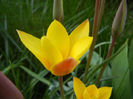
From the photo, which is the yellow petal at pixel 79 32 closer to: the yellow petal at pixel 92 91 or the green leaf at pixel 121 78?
the yellow petal at pixel 92 91

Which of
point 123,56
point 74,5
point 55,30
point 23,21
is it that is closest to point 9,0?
point 23,21

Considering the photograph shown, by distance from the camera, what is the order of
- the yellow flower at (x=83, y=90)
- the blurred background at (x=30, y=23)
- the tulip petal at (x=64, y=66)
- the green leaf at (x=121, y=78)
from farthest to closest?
the blurred background at (x=30, y=23) → the green leaf at (x=121, y=78) → the yellow flower at (x=83, y=90) → the tulip petal at (x=64, y=66)

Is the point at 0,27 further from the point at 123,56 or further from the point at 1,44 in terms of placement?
the point at 123,56

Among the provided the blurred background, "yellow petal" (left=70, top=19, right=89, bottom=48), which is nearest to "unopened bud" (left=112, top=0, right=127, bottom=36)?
"yellow petal" (left=70, top=19, right=89, bottom=48)

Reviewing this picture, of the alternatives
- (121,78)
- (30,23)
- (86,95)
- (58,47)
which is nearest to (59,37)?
(58,47)

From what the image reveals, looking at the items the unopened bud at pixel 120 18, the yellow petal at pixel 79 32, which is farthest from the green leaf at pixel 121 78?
the yellow petal at pixel 79 32

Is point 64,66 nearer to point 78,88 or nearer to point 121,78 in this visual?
point 78,88
